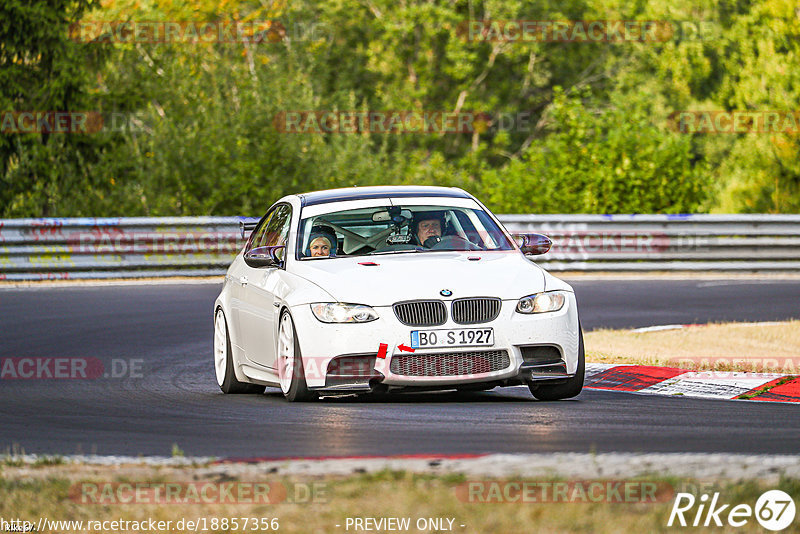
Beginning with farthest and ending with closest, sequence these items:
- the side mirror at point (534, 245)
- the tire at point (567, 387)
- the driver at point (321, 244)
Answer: the side mirror at point (534, 245) → the driver at point (321, 244) → the tire at point (567, 387)

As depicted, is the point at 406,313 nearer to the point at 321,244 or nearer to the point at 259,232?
the point at 321,244

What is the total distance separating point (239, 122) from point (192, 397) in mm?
19350

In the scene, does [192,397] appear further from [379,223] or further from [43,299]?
[43,299]

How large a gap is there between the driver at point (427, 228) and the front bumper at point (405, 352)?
125 cm

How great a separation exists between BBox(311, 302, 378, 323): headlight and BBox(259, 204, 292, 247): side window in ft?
5.50

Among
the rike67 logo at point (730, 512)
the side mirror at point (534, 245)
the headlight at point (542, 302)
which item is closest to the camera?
the rike67 logo at point (730, 512)

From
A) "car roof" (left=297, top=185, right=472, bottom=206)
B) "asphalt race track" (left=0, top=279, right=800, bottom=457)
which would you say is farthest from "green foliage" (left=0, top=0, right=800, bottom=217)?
"car roof" (left=297, top=185, right=472, bottom=206)

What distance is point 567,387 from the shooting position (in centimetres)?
1033

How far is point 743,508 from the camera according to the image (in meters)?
5.71

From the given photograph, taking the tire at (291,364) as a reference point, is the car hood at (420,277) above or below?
above

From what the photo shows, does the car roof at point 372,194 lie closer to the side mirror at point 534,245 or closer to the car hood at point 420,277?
the side mirror at point 534,245

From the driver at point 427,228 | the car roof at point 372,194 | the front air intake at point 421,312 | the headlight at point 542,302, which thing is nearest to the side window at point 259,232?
the car roof at point 372,194

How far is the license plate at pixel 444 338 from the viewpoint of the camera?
31.6ft

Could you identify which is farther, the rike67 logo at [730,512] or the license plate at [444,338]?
the license plate at [444,338]
